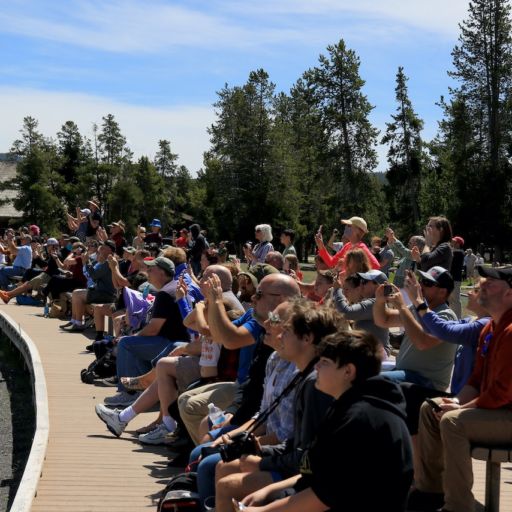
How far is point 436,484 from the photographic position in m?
5.47

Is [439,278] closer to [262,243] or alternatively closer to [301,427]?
[301,427]

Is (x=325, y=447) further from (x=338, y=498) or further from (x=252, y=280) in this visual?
(x=252, y=280)

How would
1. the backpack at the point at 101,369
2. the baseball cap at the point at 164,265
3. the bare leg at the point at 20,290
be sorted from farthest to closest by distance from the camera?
the bare leg at the point at 20,290, the backpack at the point at 101,369, the baseball cap at the point at 164,265

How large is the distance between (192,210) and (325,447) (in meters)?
99.7

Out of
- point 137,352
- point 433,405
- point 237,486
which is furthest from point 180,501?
point 137,352

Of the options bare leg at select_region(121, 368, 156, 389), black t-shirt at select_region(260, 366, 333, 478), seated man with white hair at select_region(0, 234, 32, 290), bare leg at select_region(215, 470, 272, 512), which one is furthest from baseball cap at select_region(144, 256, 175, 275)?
seated man with white hair at select_region(0, 234, 32, 290)

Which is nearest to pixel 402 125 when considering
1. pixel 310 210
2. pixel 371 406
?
pixel 310 210

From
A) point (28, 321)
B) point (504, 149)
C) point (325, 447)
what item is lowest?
point (28, 321)

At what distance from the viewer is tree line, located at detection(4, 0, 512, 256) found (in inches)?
2131

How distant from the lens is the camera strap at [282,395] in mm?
4456

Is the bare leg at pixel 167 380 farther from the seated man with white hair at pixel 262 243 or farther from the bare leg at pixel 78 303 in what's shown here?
the bare leg at pixel 78 303

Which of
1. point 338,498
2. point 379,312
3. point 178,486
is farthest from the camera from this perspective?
point 379,312

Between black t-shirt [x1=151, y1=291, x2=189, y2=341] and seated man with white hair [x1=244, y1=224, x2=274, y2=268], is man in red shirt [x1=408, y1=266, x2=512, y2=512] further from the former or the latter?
seated man with white hair [x1=244, y1=224, x2=274, y2=268]

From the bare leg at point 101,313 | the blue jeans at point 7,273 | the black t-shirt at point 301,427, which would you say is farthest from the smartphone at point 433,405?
the blue jeans at point 7,273
